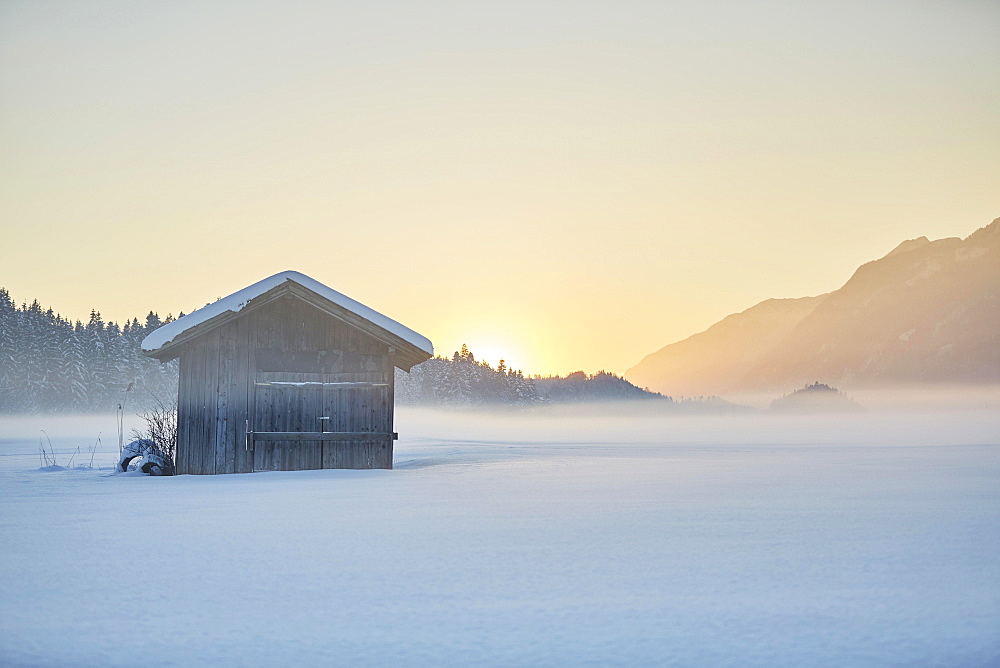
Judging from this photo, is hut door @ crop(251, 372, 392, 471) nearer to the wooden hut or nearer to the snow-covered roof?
the wooden hut

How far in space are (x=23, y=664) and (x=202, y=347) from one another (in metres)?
17.2

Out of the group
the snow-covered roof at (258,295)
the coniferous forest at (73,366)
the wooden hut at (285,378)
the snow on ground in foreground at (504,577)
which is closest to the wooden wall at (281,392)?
the wooden hut at (285,378)

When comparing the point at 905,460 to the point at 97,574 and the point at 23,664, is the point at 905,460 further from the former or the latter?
the point at 23,664

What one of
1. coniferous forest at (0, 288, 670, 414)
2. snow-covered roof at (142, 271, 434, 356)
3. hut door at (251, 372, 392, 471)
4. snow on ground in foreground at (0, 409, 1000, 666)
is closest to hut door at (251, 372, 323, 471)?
hut door at (251, 372, 392, 471)

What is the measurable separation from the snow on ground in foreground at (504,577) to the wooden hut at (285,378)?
4972 mm

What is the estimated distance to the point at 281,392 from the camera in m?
23.2

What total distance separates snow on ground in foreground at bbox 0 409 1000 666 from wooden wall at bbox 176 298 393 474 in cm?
493

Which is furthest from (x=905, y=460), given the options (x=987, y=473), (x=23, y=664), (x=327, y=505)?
(x=23, y=664)

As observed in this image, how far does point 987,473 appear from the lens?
2234 cm

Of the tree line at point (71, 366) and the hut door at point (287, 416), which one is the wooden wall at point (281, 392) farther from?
the tree line at point (71, 366)

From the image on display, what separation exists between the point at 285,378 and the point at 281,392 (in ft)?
1.20

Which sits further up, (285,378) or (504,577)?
(285,378)

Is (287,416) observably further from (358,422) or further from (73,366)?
(73,366)

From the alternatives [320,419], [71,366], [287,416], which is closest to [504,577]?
[320,419]
